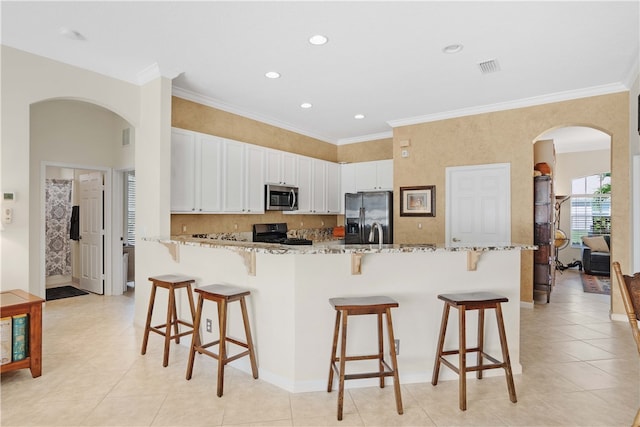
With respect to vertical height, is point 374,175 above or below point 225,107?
below

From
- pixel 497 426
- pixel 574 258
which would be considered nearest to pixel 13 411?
pixel 497 426

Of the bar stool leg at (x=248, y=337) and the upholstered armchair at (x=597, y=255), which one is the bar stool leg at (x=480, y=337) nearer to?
the bar stool leg at (x=248, y=337)

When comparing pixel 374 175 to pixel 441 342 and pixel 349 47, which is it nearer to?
pixel 349 47

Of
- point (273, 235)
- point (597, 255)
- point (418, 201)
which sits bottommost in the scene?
point (597, 255)

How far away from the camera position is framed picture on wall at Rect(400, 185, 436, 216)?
5.55 m

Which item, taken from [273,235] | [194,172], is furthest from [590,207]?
[194,172]

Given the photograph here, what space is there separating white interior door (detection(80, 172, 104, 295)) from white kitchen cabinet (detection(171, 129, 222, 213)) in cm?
222

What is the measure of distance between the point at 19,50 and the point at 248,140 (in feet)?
9.03

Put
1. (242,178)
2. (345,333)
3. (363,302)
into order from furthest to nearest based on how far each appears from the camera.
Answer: (242,178)
(363,302)
(345,333)

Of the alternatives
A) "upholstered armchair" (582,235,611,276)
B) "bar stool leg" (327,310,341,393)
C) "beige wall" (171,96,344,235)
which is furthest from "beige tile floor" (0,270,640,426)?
"upholstered armchair" (582,235,611,276)

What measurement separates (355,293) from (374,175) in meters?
4.13

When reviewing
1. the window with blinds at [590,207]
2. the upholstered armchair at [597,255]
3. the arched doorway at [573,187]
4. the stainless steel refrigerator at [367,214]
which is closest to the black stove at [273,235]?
the stainless steel refrigerator at [367,214]

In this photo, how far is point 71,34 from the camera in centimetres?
306

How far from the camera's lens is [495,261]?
2.87 meters
